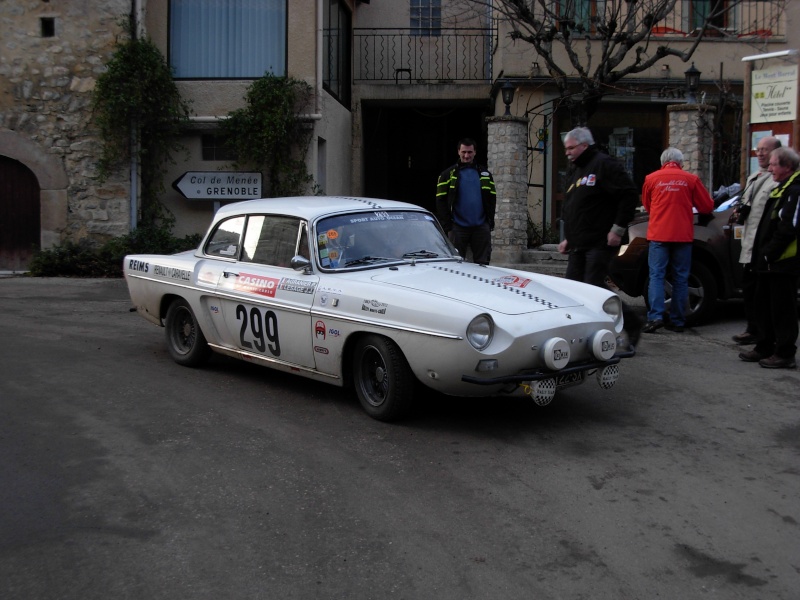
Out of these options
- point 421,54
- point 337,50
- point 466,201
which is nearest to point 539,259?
point 466,201

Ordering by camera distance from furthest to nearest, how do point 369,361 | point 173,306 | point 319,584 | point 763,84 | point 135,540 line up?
point 763,84 → point 173,306 → point 369,361 → point 135,540 → point 319,584

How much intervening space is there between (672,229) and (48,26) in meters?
10.9

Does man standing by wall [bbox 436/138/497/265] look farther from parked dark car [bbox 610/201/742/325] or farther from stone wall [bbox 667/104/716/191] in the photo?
stone wall [bbox 667/104/716/191]

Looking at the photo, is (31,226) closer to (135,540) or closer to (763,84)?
(763,84)

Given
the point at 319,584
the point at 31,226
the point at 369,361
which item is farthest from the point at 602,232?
the point at 31,226

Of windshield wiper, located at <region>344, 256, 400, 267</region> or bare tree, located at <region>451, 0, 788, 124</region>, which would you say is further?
bare tree, located at <region>451, 0, 788, 124</region>

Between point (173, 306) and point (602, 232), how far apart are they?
3703mm

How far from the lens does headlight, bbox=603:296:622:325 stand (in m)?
6.29

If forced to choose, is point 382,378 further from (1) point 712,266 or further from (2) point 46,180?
(2) point 46,180

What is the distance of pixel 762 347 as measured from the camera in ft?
25.7

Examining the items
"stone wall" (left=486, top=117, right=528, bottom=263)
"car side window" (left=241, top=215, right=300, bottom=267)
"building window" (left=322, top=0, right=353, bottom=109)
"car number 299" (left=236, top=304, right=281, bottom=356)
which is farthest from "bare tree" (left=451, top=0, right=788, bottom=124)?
"car number 299" (left=236, top=304, right=281, bottom=356)

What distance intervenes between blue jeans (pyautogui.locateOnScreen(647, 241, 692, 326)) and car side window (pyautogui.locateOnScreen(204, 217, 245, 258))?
4248 mm

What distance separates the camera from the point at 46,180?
15.1 m

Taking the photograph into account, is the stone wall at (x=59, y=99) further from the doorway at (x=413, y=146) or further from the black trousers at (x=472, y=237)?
the black trousers at (x=472, y=237)
